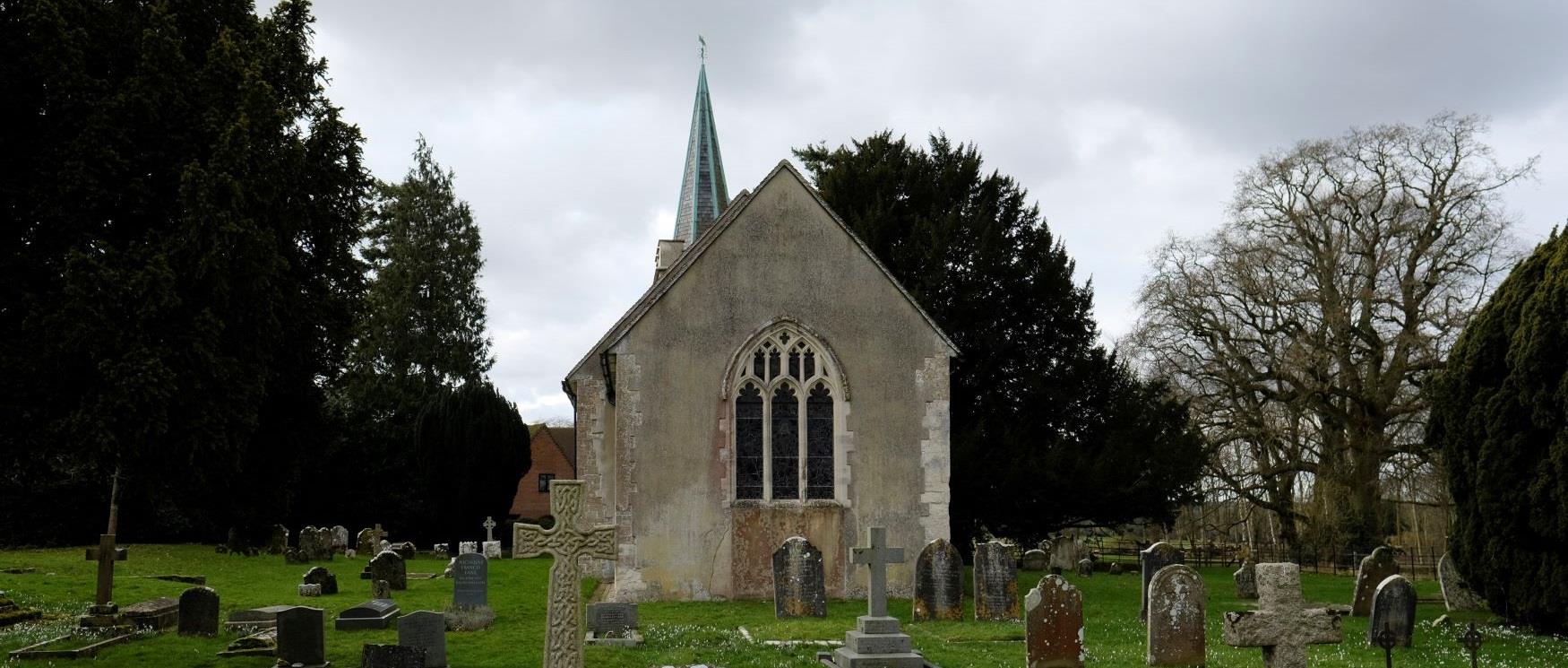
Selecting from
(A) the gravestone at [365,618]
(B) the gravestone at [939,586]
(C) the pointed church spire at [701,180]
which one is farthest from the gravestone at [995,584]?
(C) the pointed church spire at [701,180]

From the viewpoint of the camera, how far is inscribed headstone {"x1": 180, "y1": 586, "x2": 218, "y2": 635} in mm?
14531

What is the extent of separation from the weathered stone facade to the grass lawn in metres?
0.93

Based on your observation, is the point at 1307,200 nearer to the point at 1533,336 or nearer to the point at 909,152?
the point at 909,152

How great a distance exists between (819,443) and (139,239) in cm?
1058

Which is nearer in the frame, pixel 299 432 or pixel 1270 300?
pixel 299 432

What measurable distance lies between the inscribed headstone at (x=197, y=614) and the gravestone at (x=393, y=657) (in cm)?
511

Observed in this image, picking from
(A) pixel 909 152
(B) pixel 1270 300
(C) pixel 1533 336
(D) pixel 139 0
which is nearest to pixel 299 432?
(D) pixel 139 0

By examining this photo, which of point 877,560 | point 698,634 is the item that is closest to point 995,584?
point 877,560

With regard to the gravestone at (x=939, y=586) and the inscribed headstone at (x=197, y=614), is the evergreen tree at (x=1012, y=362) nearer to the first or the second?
the gravestone at (x=939, y=586)

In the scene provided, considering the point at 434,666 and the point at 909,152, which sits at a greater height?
the point at 909,152

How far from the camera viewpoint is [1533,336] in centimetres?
A: 1455

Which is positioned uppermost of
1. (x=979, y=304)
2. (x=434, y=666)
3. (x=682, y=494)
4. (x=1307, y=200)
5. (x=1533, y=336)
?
(x=1307, y=200)

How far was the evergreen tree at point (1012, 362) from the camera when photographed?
25.3 m

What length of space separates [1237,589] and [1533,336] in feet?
28.1
